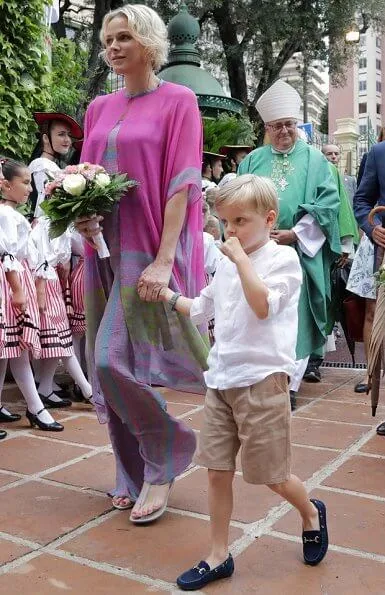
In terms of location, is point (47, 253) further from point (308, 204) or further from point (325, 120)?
point (325, 120)

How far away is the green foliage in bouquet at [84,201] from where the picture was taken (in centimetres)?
285

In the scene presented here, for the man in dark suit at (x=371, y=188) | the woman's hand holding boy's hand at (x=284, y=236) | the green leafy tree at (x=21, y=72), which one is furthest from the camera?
the green leafy tree at (x=21, y=72)

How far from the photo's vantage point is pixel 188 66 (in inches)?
332

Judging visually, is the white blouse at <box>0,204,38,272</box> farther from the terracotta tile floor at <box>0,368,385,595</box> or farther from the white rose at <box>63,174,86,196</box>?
the white rose at <box>63,174,86,196</box>

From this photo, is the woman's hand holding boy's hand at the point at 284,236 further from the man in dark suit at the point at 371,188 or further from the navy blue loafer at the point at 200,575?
the navy blue loafer at the point at 200,575

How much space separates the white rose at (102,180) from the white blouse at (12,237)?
168cm

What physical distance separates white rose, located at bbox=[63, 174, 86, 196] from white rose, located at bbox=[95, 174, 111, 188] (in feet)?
0.19

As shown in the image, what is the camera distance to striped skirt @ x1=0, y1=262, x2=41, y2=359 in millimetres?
4590

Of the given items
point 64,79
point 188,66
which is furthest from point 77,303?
point 188,66

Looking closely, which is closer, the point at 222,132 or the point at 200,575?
the point at 200,575

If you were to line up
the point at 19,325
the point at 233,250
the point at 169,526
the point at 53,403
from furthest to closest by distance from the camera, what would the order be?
the point at 53,403
the point at 19,325
the point at 169,526
the point at 233,250

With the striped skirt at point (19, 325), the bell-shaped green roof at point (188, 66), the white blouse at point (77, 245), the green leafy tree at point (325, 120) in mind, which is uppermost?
the green leafy tree at point (325, 120)

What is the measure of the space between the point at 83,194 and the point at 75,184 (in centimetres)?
5

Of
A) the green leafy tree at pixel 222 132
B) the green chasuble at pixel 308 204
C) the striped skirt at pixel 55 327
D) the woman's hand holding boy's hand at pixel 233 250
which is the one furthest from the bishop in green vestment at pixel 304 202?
the green leafy tree at pixel 222 132
